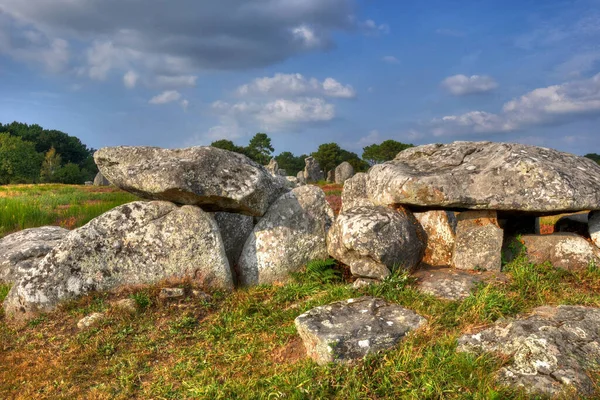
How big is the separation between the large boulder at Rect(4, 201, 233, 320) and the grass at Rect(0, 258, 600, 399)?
376mm

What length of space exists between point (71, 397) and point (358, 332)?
4295 millimetres

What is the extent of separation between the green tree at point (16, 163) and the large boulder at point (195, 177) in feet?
232

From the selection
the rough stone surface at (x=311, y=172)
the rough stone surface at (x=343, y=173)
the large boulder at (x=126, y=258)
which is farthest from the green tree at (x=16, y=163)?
the large boulder at (x=126, y=258)

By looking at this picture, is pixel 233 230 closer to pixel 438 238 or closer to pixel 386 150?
pixel 438 238

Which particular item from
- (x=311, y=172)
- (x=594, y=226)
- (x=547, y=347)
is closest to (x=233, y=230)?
(x=547, y=347)

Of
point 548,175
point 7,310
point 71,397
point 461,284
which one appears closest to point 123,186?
point 7,310

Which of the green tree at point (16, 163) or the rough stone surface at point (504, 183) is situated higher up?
the green tree at point (16, 163)

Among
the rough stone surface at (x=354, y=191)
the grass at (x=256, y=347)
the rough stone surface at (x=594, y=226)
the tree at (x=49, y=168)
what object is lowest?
the grass at (x=256, y=347)

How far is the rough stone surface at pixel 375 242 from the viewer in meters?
9.17

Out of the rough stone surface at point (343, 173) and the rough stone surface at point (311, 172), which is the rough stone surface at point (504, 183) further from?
the rough stone surface at point (311, 172)

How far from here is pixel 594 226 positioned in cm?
1043

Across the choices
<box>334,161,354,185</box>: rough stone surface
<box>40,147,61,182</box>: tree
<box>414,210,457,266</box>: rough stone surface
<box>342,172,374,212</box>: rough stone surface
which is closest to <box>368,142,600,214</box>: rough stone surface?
<box>414,210,457,266</box>: rough stone surface

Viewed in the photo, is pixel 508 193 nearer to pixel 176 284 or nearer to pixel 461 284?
pixel 461 284

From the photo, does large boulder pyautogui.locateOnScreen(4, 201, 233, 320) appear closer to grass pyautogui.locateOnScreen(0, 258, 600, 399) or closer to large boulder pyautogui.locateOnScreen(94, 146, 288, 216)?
grass pyautogui.locateOnScreen(0, 258, 600, 399)
